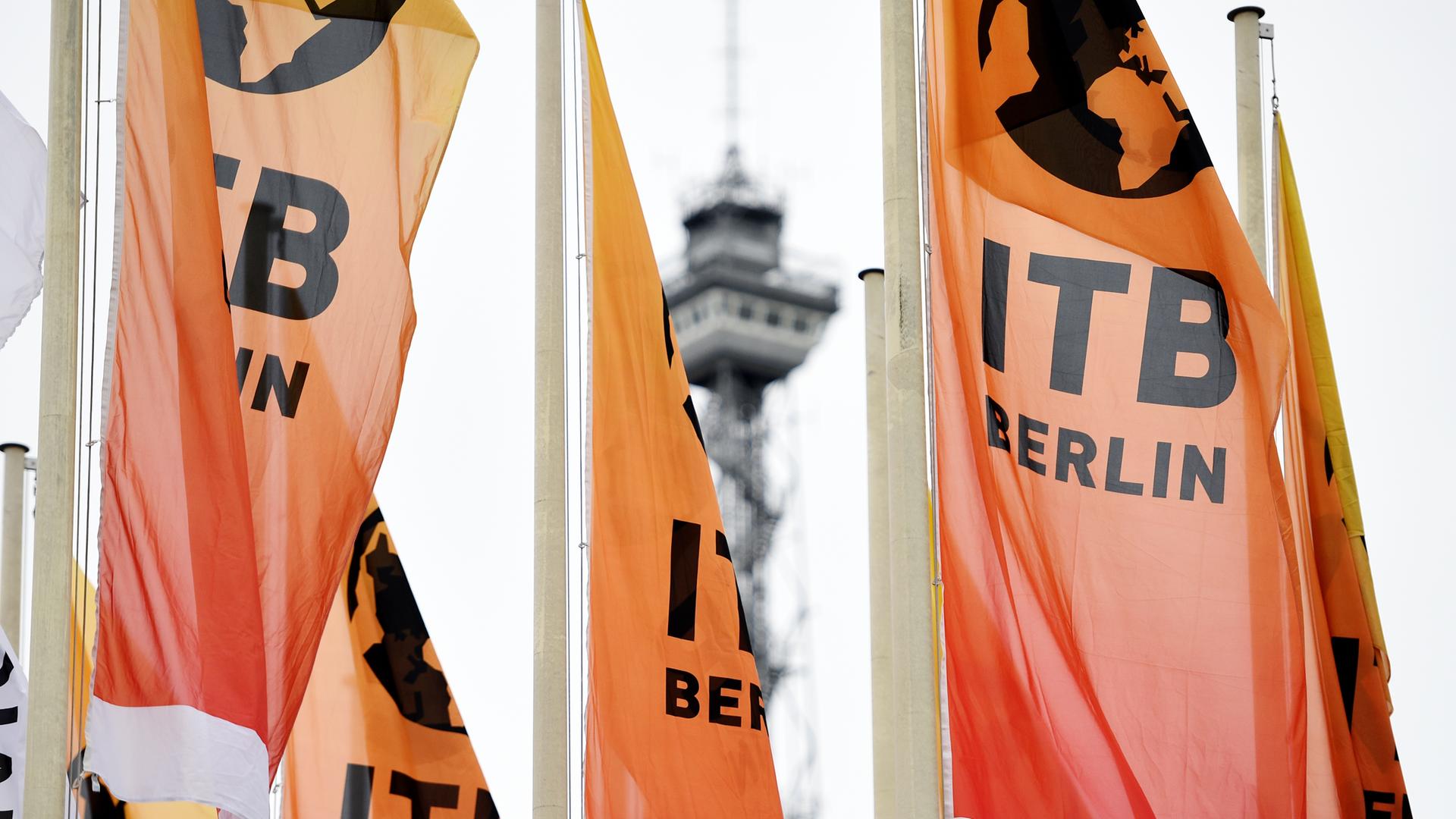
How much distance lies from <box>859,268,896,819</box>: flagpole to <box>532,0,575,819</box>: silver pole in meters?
4.82

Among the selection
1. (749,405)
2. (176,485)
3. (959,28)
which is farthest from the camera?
(749,405)

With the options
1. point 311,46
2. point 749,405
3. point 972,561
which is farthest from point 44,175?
point 749,405

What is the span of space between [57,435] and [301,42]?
3.01 m

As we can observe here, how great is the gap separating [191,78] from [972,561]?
218 inches

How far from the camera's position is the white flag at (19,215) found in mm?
16328

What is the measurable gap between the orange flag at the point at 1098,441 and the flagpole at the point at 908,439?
111cm

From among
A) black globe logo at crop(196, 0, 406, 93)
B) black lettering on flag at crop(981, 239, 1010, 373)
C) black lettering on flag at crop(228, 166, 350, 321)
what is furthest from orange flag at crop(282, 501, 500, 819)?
black lettering on flag at crop(981, 239, 1010, 373)

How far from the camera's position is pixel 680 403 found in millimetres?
17125

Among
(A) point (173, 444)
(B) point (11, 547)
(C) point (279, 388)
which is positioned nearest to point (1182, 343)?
(C) point (279, 388)

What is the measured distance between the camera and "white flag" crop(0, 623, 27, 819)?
17422 mm

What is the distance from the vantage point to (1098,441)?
562 inches

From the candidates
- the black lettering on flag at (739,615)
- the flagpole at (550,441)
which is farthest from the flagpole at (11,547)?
the black lettering on flag at (739,615)

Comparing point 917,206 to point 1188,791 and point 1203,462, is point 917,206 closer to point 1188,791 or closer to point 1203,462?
point 1203,462

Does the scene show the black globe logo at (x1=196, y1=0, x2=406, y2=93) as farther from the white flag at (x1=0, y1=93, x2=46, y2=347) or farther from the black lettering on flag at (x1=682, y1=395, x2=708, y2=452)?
the black lettering on flag at (x1=682, y1=395, x2=708, y2=452)
